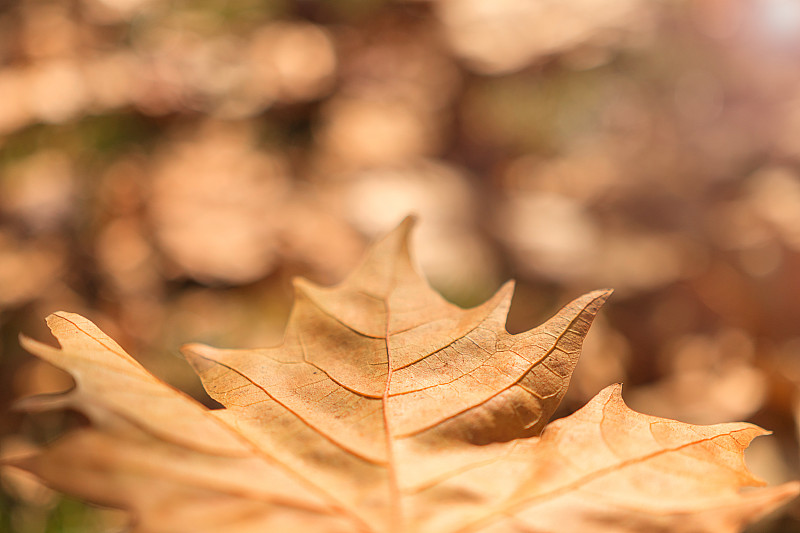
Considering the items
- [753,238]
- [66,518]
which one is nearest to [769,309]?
[753,238]

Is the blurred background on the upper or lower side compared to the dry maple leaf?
upper

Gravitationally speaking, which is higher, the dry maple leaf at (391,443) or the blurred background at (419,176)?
the blurred background at (419,176)

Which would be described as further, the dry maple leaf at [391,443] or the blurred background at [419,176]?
the blurred background at [419,176]

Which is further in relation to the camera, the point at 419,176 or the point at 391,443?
the point at 419,176

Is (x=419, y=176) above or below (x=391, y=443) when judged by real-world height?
above

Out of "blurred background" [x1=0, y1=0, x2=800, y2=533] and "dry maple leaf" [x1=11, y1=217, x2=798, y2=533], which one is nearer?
"dry maple leaf" [x1=11, y1=217, x2=798, y2=533]

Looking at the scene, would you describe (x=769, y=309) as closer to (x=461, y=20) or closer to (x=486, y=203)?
(x=486, y=203)
